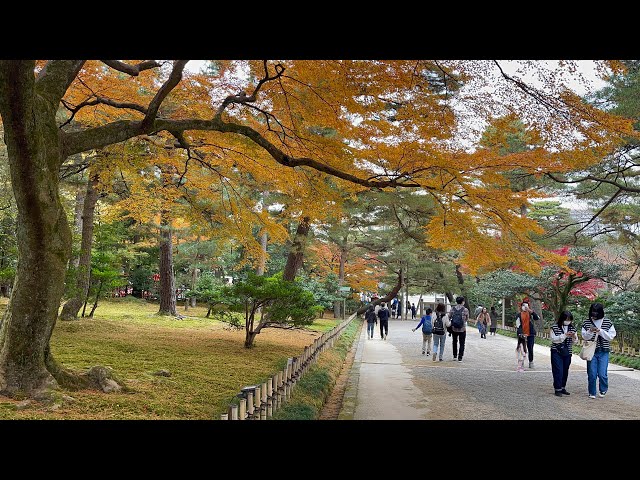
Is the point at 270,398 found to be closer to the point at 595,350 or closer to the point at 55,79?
the point at 55,79

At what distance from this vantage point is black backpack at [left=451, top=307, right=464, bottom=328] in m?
10.5

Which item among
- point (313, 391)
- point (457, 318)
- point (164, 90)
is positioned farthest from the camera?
point (457, 318)

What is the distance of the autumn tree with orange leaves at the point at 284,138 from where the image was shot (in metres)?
4.60

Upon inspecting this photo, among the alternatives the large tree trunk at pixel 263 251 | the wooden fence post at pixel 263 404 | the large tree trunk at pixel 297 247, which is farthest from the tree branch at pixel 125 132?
the large tree trunk at pixel 297 247

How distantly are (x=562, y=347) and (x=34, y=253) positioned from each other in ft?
21.9

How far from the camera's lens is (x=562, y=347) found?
22.8 ft

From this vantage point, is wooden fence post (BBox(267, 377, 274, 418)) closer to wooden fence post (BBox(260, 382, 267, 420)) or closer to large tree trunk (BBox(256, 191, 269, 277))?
wooden fence post (BBox(260, 382, 267, 420))

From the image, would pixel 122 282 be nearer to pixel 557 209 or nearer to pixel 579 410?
pixel 579 410

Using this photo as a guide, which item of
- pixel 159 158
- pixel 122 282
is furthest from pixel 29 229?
pixel 122 282

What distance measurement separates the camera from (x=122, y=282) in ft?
42.8

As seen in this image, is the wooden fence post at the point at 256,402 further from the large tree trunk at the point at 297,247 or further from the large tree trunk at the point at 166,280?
the large tree trunk at the point at 166,280

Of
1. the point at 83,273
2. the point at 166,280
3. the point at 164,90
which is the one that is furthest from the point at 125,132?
the point at 166,280

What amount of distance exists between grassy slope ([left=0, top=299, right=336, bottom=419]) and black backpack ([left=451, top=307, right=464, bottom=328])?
340cm
